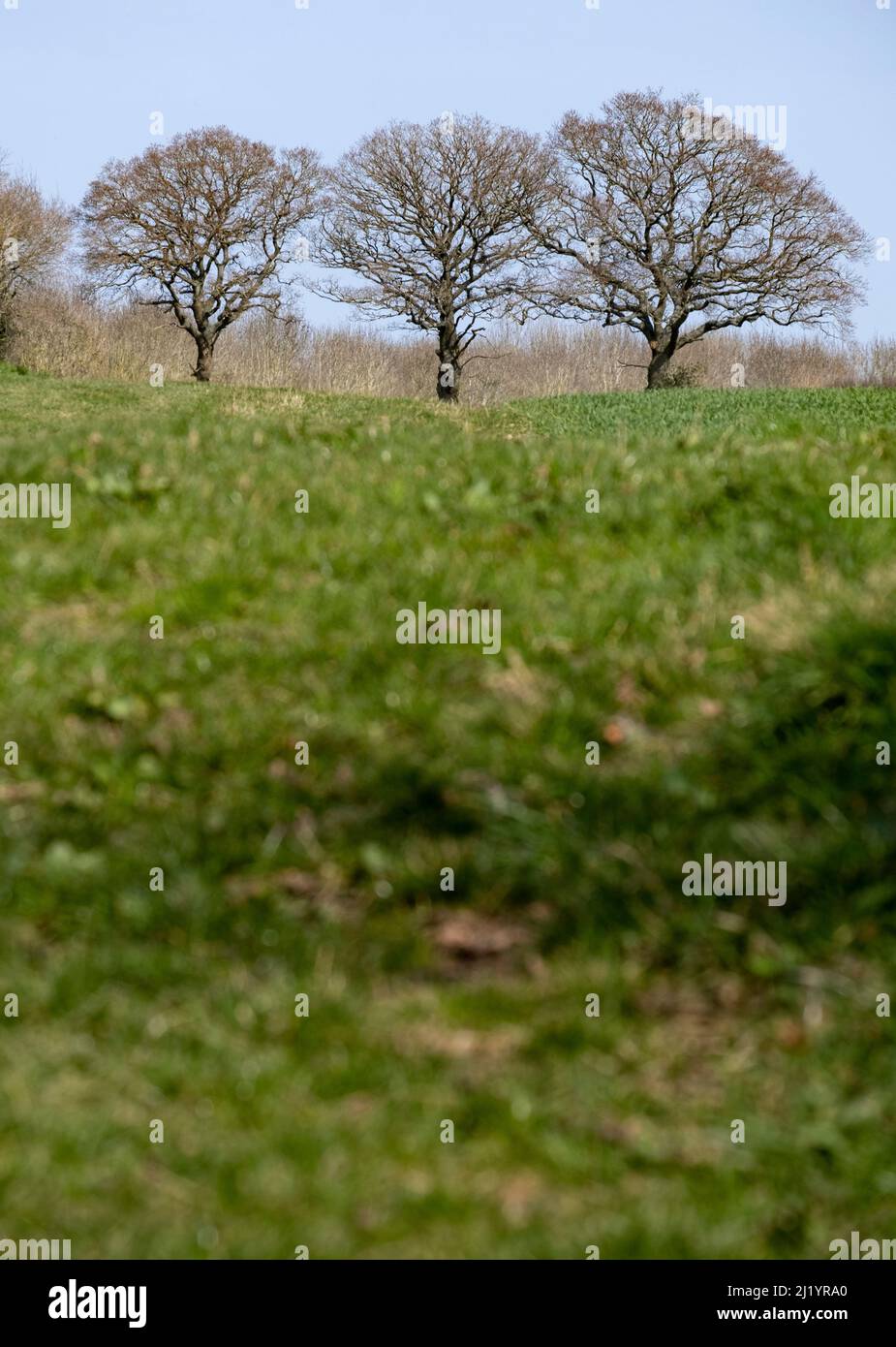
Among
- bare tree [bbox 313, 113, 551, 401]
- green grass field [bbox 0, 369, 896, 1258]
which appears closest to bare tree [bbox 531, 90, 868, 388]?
bare tree [bbox 313, 113, 551, 401]

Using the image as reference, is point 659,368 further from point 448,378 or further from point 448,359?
point 448,378

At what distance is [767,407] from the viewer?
41.4m

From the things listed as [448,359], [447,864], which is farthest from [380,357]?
[447,864]

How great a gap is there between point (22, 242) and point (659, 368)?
96.3 ft

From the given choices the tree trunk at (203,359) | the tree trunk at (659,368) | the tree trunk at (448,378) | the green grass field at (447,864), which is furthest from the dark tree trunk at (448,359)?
the green grass field at (447,864)

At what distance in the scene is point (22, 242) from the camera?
51.8 metres

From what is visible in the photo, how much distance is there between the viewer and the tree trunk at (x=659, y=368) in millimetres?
57875

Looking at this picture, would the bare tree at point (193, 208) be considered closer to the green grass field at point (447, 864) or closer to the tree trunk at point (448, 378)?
the tree trunk at point (448, 378)

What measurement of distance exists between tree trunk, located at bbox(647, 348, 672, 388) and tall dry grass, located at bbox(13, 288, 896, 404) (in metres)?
2.65

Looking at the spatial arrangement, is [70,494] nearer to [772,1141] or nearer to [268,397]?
[772,1141]

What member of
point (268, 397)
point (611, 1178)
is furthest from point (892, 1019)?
point (268, 397)

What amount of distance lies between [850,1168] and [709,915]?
1.20 metres

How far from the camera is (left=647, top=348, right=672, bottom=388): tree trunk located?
57.9 metres

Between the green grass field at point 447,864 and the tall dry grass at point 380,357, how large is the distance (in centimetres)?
3934
